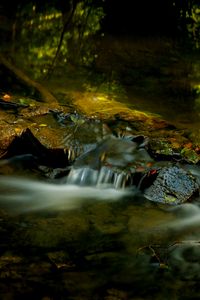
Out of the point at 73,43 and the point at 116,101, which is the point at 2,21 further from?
the point at 116,101

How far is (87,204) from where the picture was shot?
5648mm

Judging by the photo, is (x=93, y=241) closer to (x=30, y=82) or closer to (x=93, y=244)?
(x=93, y=244)

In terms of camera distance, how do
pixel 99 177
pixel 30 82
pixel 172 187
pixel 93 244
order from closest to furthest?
pixel 93 244 < pixel 172 187 < pixel 99 177 < pixel 30 82

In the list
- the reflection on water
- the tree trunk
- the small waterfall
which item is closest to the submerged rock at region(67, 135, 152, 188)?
the small waterfall

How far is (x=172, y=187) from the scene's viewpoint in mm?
5844

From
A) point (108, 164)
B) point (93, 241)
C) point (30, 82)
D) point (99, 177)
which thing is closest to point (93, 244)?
point (93, 241)

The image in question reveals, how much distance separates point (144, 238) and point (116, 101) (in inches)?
161

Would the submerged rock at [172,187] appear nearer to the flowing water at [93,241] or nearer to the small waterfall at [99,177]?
the flowing water at [93,241]

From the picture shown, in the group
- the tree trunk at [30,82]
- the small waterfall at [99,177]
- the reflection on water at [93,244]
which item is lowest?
the reflection on water at [93,244]

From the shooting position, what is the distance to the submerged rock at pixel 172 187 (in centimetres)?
575

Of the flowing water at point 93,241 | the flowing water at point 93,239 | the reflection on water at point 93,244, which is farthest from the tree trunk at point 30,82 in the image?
the reflection on water at point 93,244

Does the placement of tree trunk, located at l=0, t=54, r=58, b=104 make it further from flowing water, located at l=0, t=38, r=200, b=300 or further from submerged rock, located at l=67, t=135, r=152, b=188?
flowing water, located at l=0, t=38, r=200, b=300

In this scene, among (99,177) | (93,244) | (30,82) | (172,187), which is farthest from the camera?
(30,82)

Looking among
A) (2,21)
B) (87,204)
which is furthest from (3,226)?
(2,21)
